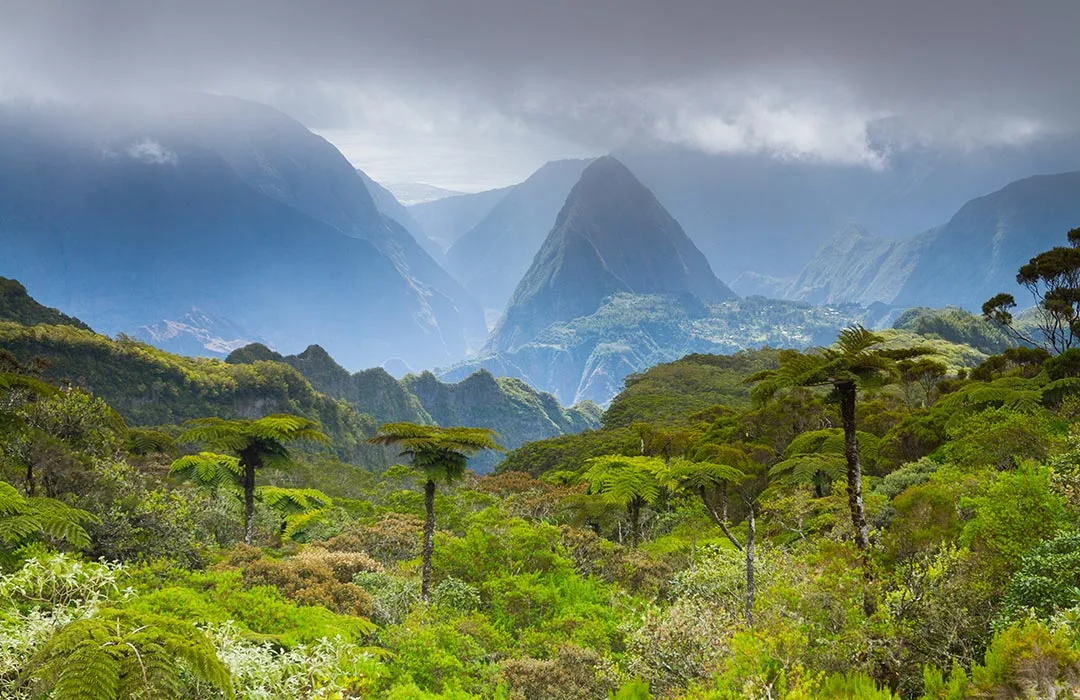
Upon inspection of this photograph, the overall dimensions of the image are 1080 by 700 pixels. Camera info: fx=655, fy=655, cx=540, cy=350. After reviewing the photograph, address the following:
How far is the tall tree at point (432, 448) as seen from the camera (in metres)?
16.2

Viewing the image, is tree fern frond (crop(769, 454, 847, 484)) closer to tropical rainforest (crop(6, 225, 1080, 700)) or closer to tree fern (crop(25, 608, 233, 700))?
tropical rainforest (crop(6, 225, 1080, 700))

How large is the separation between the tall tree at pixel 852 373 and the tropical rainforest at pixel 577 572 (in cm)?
5

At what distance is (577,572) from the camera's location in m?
19.1

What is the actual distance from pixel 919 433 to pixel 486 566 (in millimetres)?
18446

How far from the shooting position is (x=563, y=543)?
19.7m

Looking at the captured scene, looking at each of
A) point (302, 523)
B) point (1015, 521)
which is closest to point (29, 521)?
point (1015, 521)

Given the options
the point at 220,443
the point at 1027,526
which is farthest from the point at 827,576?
the point at 220,443

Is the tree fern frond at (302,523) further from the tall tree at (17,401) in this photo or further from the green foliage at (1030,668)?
the green foliage at (1030,668)

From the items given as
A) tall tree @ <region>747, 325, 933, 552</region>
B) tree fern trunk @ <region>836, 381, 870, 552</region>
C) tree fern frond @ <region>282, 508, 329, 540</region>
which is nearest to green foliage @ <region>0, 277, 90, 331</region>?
tree fern frond @ <region>282, 508, 329, 540</region>

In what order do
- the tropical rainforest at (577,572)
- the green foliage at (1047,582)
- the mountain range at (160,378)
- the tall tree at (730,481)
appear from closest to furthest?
the tropical rainforest at (577,572)
the green foliage at (1047,582)
the tall tree at (730,481)
the mountain range at (160,378)

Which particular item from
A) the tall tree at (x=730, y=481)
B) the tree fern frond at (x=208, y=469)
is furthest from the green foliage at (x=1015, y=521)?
the tree fern frond at (x=208, y=469)

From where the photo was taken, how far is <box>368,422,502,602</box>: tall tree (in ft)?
53.2

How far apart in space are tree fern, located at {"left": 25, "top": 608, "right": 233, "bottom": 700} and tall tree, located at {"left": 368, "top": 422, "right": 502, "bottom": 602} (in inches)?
398

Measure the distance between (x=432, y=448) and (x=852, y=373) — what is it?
9850 mm
